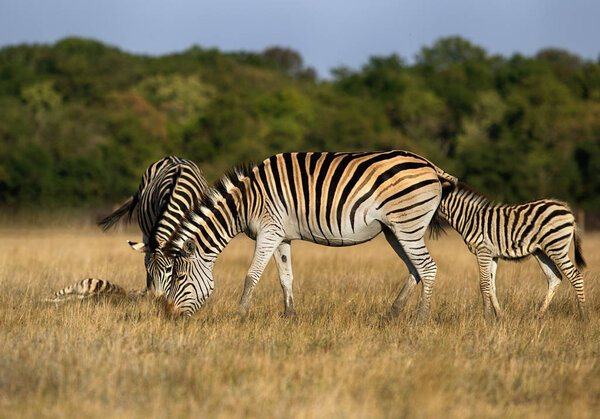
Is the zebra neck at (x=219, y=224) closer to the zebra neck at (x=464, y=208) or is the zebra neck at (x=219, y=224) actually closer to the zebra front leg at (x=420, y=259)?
the zebra front leg at (x=420, y=259)

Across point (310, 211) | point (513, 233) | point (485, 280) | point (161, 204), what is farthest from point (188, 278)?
point (513, 233)

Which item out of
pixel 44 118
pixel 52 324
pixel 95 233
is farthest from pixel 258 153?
pixel 52 324

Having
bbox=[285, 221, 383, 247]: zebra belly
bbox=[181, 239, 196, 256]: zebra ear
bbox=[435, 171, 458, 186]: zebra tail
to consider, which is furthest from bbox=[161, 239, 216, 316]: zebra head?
bbox=[435, 171, 458, 186]: zebra tail

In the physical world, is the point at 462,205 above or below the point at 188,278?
above

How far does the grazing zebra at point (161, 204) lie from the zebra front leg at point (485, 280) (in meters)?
3.73

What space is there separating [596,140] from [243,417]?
141 ft

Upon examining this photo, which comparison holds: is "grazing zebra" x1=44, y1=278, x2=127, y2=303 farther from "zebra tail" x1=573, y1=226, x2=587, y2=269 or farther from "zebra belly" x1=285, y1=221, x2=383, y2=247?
"zebra tail" x1=573, y1=226, x2=587, y2=269

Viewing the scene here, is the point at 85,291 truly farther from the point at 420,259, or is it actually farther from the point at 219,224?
the point at 420,259

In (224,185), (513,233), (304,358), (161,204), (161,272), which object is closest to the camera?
(304,358)

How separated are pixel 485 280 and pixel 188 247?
367cm

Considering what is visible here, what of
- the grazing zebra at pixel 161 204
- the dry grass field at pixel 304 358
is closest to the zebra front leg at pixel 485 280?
the dry grass field at pixel 304 358

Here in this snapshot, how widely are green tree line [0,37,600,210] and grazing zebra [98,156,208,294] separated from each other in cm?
2719

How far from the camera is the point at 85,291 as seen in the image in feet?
29.9

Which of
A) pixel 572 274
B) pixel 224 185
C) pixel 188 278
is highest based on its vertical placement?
pixel 224 185
